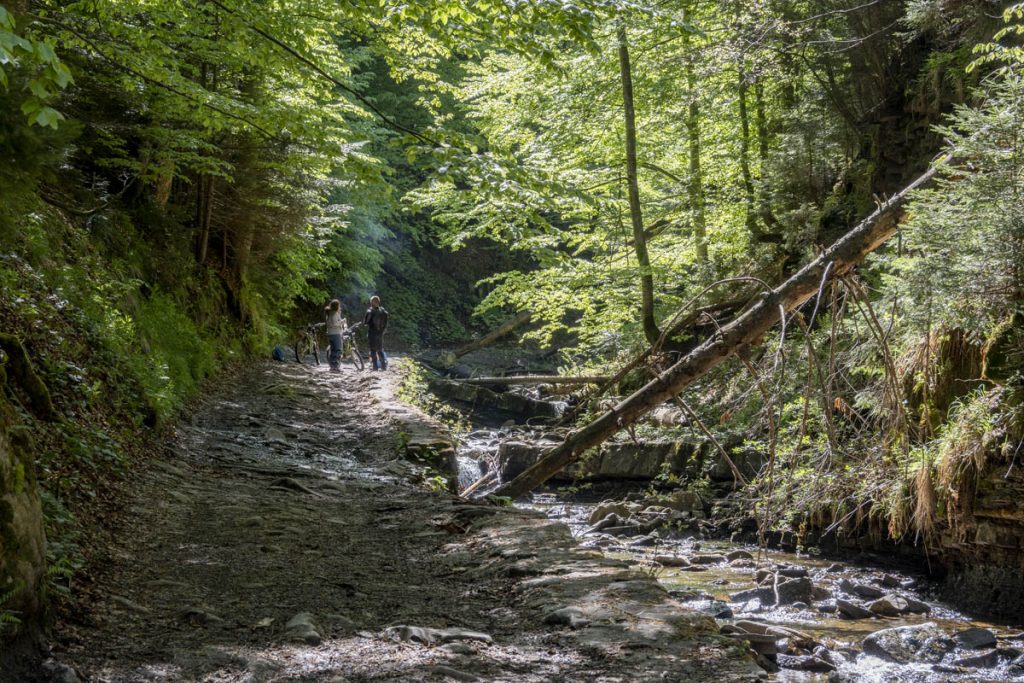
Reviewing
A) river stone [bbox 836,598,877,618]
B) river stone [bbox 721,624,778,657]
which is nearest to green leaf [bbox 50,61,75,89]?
river stone [bbox 721,624,778,657]

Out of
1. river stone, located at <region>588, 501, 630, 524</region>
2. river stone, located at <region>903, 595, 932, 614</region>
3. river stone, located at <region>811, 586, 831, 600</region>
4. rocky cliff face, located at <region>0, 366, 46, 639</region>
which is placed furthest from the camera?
river stone, located at <region>588, 501, 630, 524</region>

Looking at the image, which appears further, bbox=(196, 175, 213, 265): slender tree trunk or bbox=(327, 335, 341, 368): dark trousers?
bbox=(327, 335, 341, 368): dark trousers

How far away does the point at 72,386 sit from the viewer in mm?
6172

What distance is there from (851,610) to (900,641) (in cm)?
87

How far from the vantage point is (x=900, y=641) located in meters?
6.90

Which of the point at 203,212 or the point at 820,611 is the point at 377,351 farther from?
the point at 820,611

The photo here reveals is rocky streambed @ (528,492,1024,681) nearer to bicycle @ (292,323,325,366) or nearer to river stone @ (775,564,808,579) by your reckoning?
river stone @ (775,564,808,579)

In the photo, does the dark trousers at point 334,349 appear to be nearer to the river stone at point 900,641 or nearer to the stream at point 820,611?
the stream at point 820,611

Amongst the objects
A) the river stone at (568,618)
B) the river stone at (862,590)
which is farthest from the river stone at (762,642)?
the river stone at (568,618)

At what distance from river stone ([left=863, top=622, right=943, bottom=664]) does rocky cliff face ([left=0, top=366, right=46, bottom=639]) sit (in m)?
6.18

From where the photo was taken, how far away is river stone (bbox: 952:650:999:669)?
6441mm

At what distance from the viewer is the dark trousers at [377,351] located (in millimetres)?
18438

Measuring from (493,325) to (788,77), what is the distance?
24.8 m

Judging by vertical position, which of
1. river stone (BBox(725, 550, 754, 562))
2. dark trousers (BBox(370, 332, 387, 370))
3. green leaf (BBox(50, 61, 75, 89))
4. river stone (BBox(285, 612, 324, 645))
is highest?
green leaf (BBox(50, 61, 75, 89))
